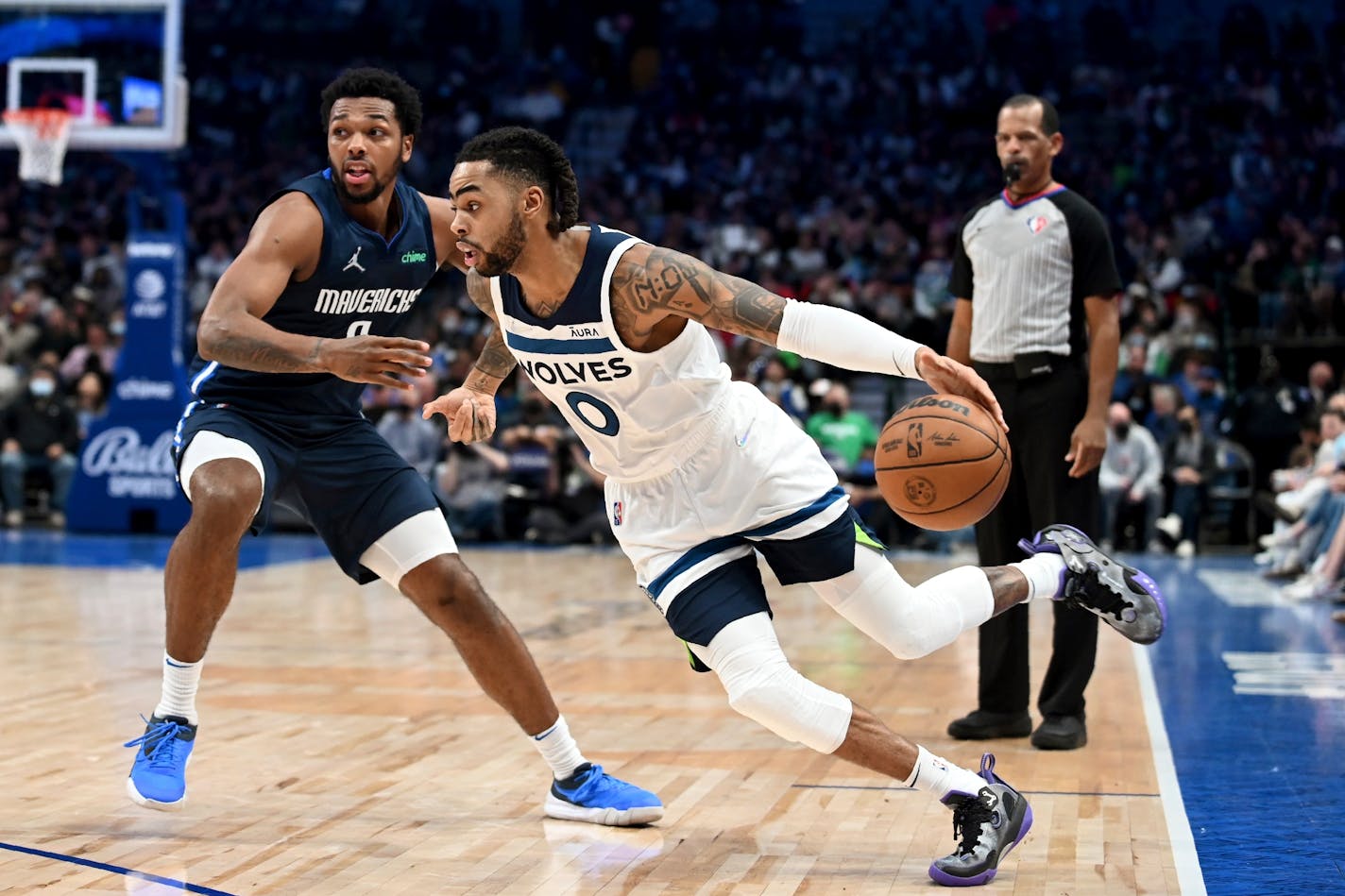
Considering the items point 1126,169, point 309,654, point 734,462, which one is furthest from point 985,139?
point 734,462

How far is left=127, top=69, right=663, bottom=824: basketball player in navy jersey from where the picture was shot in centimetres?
435

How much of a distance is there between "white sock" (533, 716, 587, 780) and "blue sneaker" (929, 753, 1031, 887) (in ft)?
3.67

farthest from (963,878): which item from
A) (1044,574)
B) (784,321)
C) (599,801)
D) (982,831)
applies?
(784,321)

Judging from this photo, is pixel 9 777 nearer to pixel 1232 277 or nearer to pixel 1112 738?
pixel 1112 738

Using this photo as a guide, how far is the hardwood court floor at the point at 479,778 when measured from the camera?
387 cm

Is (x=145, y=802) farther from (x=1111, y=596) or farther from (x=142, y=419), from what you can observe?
(x=142, y=419)

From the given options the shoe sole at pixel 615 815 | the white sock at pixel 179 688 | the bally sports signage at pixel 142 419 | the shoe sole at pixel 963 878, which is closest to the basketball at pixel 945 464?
the shoe sole at pixel 963 878

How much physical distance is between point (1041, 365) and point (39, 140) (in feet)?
35.3

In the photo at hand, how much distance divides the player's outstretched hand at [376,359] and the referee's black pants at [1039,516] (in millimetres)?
2599

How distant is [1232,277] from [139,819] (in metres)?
15.7

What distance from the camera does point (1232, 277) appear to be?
17.7 m

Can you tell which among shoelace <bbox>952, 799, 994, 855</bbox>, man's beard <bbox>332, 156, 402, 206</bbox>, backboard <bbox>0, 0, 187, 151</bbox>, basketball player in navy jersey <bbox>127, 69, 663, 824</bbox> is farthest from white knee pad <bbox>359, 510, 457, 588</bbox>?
backboard <bbox>0, 0, 187, 151</bbox>

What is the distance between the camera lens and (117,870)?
150 inches

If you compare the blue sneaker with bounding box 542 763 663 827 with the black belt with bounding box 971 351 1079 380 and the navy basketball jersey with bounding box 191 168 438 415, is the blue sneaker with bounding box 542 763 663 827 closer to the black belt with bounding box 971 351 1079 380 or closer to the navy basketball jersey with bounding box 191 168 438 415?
the navy basketball jersey with bounding box 191 168 438 415
